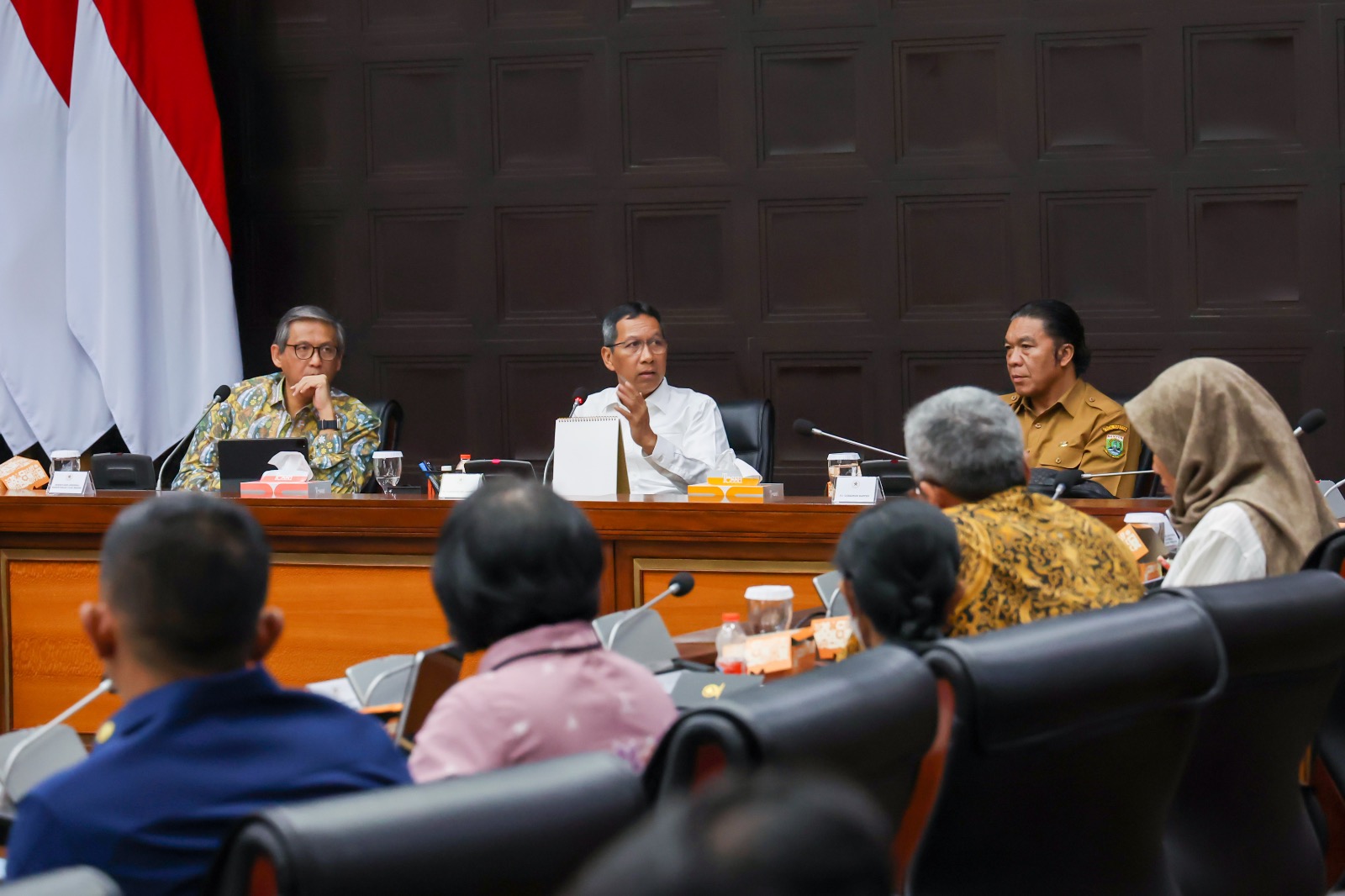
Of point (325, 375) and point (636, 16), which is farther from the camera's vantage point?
point (636, 16)

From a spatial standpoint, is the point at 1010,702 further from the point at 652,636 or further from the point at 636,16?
the point at 636,16

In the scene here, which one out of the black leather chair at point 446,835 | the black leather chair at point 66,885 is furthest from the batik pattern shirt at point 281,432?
the black leather chair at point 66,885

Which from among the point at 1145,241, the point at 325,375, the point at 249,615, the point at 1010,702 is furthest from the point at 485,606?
the point at 1145,241

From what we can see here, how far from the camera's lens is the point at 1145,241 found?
16.8 feet

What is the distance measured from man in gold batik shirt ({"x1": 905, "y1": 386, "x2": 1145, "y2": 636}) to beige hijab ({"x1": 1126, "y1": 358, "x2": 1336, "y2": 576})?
31cm

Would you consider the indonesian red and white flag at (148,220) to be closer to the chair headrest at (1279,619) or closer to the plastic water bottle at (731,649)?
the plastic water bottle at (731,649)

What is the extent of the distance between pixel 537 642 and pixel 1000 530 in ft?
2.56

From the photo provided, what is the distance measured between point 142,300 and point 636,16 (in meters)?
2.12

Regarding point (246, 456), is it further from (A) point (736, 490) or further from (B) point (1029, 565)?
(B) point (1029, 565)

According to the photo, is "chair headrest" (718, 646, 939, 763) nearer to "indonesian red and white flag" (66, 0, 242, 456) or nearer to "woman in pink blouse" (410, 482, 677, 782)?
"woman in pink blouse" (410, 482, 677, 782)

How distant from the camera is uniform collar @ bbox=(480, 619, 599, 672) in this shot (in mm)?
1488

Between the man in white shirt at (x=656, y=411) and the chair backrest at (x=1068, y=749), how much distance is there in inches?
114

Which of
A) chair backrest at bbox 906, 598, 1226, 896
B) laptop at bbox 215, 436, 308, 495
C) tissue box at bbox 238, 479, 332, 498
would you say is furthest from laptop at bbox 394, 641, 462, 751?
laptop at bbox 215, 436, 308, 495

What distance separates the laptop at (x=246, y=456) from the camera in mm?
4102
